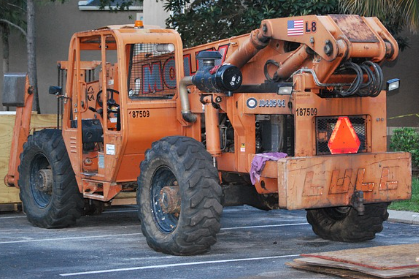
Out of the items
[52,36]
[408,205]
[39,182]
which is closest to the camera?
[39,182]

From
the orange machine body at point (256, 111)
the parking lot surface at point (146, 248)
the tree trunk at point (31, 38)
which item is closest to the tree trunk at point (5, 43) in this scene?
the tree trunk at point (31, 38)

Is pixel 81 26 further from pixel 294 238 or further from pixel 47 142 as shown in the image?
pixel 294 238

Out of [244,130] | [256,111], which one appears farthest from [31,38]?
[256,111]

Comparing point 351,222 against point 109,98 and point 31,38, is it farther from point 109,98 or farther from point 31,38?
point 31,38

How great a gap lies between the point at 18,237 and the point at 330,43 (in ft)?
16.6

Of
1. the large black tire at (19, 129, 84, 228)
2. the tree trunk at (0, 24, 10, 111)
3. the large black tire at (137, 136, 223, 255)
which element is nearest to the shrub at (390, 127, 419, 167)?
the large black tire at (19, 129, 84, 228)

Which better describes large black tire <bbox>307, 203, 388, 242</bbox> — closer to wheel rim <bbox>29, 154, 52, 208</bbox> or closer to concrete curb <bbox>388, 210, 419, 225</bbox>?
concrete curb <bbox>388, 210, 419, 225</bbox>

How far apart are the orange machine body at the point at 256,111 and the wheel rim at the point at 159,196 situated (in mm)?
605

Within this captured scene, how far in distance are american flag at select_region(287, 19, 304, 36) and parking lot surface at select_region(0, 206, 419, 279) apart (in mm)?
2575

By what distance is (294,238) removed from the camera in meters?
11.7

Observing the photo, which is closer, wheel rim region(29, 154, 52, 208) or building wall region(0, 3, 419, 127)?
wheel rim region(29, 154, 52, 208)

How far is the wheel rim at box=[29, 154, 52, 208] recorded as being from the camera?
13062 millimetres

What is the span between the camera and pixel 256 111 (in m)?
10.3

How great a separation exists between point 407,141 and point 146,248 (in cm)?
890
